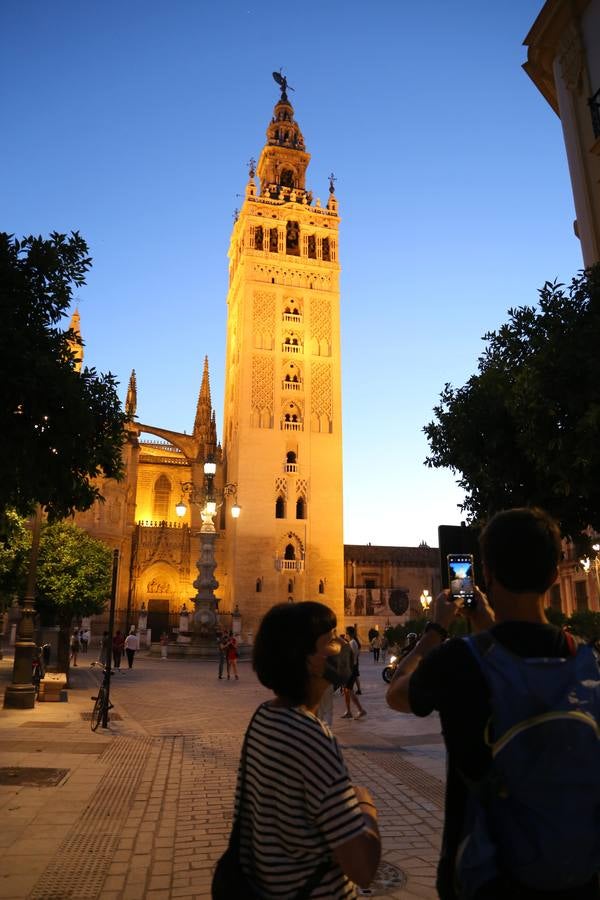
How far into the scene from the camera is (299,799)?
1.84 m

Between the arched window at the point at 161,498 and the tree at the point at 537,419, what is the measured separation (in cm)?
3464

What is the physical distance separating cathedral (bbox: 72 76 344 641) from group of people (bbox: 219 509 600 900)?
33634mm

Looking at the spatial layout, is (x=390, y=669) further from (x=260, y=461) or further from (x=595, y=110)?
(x=260, y=461)

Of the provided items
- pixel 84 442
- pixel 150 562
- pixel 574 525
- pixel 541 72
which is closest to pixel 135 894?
pixel 84 442

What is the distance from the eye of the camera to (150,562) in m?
39.5

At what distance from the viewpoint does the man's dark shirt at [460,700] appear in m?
1.75

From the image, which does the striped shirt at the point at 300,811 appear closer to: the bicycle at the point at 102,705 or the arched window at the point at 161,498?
the bicycle at the point at 102,705

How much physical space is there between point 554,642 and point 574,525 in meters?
8.86

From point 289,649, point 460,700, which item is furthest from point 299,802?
point 460,700

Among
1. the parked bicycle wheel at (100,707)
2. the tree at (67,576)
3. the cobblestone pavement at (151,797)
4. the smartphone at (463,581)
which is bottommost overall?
the cobblestone pavement at (151,797)

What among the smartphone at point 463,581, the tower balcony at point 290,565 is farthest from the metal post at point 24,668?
the tower balcony at point 290,565

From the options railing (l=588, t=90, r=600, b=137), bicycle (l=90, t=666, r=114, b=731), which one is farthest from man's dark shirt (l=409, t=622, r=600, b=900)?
railing (l=588, t=90, r=600, b=137)

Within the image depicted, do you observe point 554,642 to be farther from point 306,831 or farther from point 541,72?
point 541,72

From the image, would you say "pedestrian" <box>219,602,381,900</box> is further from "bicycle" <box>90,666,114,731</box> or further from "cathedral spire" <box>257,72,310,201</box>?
"cathedral spire" <box>257,72,310,201</box>
